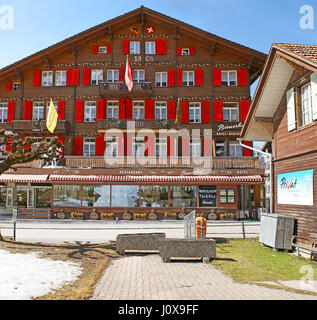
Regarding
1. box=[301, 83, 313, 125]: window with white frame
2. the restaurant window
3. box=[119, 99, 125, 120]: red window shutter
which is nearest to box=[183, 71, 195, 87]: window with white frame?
box=[119, 99, 125, 120]: red window shutter

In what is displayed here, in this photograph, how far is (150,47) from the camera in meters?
33.4

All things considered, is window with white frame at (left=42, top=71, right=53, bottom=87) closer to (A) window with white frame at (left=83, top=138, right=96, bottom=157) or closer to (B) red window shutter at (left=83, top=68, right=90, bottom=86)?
(B) red window shutter at (left=83, top=68, right=90, bottom=86)

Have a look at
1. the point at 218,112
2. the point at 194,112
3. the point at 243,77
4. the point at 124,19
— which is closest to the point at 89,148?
the point at 194,112

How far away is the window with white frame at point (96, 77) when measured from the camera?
33219mm

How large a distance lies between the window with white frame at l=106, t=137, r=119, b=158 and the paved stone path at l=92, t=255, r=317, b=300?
22130mm

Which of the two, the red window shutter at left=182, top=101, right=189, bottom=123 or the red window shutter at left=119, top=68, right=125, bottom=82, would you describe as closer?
the red window shutter at left=182, top=101, right=189, bottom=123

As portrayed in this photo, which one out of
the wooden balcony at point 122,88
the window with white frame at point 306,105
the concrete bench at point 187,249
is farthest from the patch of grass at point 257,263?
the wooden balcony at point 122,88

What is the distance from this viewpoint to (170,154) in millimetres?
31859

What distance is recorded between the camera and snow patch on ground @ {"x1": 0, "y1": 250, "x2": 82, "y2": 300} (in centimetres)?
660

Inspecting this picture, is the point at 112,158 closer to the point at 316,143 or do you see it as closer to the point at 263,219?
the point at 263,219

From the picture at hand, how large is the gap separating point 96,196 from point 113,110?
833 centimetres
